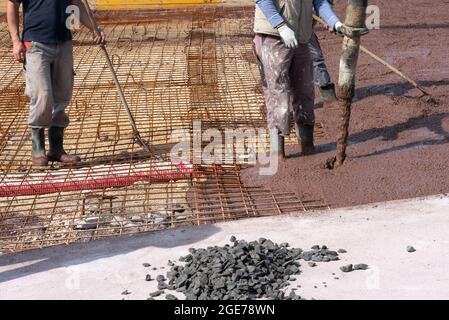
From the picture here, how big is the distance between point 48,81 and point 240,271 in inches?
108

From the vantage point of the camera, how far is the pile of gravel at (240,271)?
130 inches

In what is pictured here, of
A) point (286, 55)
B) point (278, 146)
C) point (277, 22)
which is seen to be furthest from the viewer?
point (278, 146)

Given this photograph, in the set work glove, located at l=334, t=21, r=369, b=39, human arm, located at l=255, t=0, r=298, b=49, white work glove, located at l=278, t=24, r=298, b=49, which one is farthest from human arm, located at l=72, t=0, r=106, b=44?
work glove, located at l=334, t=21, r=369, b=39

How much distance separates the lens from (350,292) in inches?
130

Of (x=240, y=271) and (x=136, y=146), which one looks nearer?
(x=240, y=271)

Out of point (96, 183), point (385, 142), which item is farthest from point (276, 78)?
point (96, 183)

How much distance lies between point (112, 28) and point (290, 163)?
6.78 m

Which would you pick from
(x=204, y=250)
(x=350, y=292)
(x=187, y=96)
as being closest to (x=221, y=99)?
(x=187, y=96)

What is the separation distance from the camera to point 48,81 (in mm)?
5445

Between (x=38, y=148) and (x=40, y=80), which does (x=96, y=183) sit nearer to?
(x=38, y=148)

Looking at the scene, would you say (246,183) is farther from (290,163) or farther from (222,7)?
(222,7)

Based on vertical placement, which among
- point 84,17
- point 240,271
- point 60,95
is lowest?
point 240,271

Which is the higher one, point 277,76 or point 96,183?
point 277,76

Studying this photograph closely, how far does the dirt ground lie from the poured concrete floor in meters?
0.39
